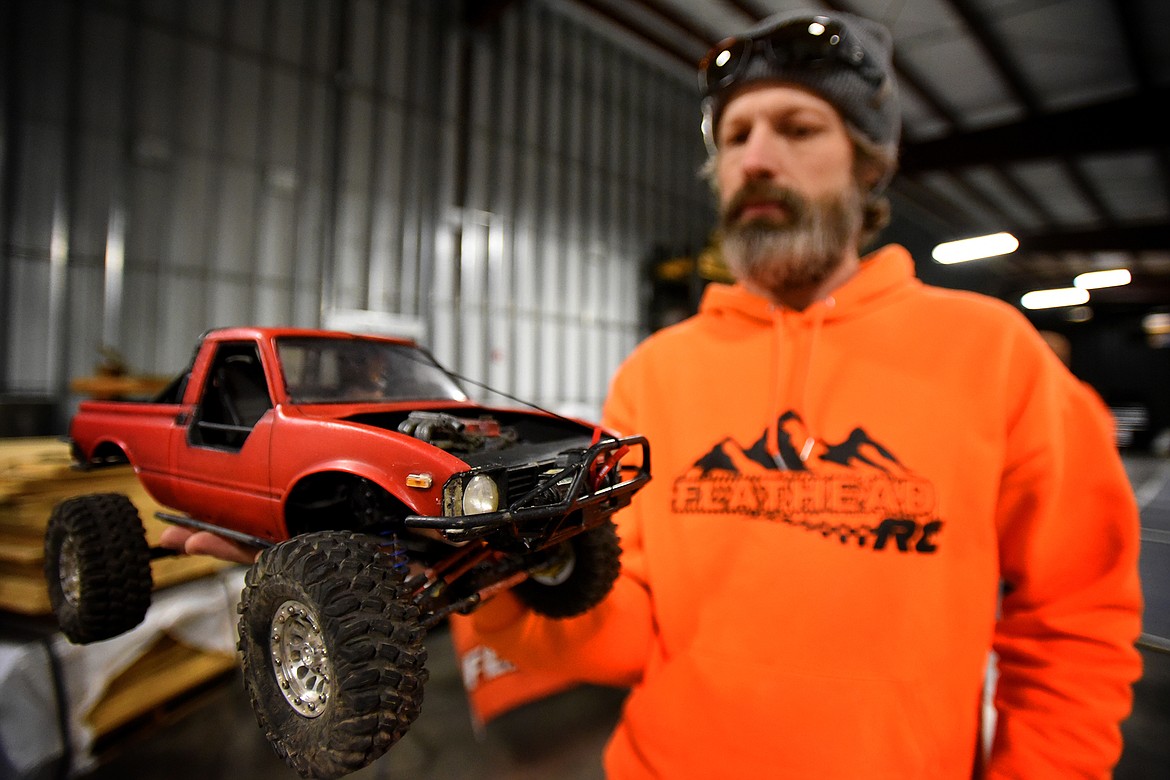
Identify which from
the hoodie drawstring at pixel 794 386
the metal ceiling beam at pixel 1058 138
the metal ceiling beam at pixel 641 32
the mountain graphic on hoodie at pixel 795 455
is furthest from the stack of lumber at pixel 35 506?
the metal ceiling beam at pixel 641 32

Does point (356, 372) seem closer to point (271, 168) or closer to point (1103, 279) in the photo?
point (1103, 279)

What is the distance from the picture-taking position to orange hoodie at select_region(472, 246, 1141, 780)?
1435 mm

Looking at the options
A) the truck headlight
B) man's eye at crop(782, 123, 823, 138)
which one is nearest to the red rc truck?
the truck headlight

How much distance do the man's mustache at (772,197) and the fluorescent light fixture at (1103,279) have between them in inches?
53.2

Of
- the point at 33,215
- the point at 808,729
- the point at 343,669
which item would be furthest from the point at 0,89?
the point at 808,729

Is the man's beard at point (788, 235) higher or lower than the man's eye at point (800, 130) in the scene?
lower

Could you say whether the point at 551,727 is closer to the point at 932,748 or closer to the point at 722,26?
the point at 932,748

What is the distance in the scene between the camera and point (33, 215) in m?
5.72

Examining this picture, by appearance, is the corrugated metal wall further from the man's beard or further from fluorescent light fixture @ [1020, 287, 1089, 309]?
fluorescent light fixture @ [1020, 287, 1089, 309]

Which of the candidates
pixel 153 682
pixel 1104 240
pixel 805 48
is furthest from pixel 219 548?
pixel 1104 240

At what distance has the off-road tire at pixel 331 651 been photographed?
57 centimetres

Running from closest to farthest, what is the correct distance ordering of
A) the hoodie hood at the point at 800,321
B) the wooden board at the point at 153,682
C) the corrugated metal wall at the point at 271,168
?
1. the wooden board at the point at 153,682
2. the hoodie hood at the point at 800,321
3. the corrugated metal wall at the point at 271,168

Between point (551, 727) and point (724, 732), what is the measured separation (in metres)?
3.55

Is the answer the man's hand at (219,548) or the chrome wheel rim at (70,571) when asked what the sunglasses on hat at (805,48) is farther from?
the chrome wheel rim at (70,571)
